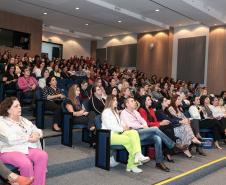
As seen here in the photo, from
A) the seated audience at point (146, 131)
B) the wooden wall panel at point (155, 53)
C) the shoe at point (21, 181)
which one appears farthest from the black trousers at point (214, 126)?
the wooden wall panel at point (155, 53)

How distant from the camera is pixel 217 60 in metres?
11.7

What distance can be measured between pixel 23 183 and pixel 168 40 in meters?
11.5

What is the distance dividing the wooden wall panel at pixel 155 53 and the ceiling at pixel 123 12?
17.8 inches

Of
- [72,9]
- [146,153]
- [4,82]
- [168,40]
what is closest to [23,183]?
[146,153]

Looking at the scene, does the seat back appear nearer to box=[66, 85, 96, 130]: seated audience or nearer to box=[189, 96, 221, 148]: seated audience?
box=[66, 85, 96, 130]: seated audience

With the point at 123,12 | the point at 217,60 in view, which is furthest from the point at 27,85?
the point at 217,60

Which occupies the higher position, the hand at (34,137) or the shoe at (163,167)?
the hand at (34,137)

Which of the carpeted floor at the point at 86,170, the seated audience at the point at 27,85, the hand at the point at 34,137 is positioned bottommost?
the carpeted floor at the point at 86,170

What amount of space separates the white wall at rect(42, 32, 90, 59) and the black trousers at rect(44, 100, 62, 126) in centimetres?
1092

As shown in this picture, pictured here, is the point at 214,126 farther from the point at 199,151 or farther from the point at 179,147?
the point at 179,147

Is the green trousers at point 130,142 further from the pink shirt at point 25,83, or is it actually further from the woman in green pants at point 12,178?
the pink shirt at point 25,83

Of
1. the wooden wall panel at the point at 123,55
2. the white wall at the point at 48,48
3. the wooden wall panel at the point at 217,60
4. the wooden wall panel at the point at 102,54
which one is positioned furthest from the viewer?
the wooden wall panel at the point at 102,54

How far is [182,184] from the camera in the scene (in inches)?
149

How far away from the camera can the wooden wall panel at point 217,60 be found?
11602mm
